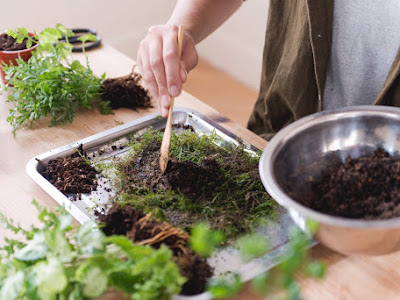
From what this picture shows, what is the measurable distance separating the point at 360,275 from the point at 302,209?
18cm

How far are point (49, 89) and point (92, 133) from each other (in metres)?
0.15

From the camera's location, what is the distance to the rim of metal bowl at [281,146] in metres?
0.65

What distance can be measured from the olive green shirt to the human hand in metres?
0.29

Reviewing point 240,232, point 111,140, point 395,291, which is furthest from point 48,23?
point 395,291

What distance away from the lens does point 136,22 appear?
10.1 feet

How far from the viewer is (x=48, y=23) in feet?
8.88

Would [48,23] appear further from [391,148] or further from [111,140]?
[391,148]

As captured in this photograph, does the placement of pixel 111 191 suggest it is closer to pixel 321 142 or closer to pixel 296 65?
pixel 321 142

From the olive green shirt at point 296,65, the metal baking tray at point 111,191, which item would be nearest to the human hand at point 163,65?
the metal baking tray at point 111,191

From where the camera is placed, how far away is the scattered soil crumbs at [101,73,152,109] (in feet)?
4.18

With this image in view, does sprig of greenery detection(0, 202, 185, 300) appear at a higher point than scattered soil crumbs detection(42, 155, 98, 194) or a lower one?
higher

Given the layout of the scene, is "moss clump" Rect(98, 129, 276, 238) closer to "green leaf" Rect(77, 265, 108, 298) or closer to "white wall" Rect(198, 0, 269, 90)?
"green leaf" Rect(77, 265, 108, 298)

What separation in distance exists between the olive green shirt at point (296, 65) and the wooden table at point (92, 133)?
0.19 metres

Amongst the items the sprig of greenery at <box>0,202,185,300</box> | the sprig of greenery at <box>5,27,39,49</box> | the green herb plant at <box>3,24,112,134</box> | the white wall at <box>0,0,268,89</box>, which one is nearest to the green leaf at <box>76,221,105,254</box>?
the sprig of greenery at <box>0,202,185,300</box>
